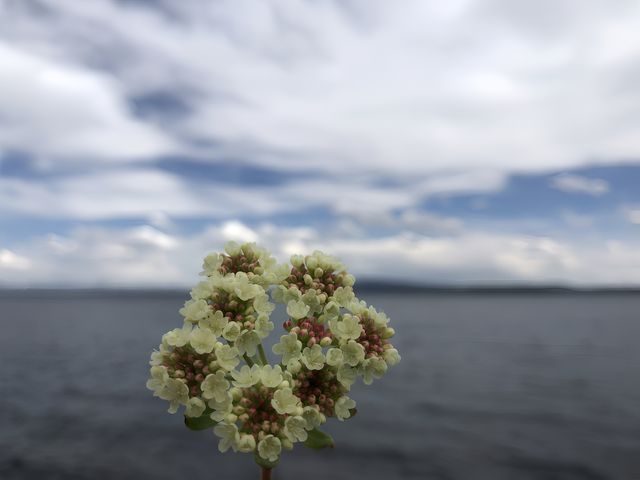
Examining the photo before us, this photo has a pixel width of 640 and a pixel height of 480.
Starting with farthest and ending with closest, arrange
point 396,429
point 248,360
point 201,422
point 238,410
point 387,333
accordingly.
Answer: point 396,429 < point 387,333 < point 248,360 < point 201,422 < point 238,410

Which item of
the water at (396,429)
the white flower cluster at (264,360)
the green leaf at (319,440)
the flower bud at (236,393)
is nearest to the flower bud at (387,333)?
the white flower cluster at (264,360)

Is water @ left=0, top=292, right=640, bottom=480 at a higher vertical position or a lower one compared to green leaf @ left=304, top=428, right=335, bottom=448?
lower

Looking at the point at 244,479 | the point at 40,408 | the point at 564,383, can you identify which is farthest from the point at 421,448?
the point at 40,408

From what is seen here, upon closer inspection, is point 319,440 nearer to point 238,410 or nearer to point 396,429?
point 238,410

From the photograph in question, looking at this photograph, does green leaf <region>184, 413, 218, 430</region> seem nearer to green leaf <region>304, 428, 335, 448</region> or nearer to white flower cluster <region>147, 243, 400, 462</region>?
white flower cluster <region>147, 243, 400, 462</region>

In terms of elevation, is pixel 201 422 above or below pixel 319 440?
above

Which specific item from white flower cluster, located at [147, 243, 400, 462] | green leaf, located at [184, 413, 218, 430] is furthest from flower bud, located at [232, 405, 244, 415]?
green leaf, located at [184, 413, 218, 430]

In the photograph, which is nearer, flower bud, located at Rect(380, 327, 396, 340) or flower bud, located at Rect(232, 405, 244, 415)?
flower bud, located at Rect(232, 405, 244, 415)

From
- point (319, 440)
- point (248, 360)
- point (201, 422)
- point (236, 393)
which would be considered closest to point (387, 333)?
point (319, 440)

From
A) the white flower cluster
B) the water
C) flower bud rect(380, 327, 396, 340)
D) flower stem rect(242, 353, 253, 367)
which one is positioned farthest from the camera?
the water
